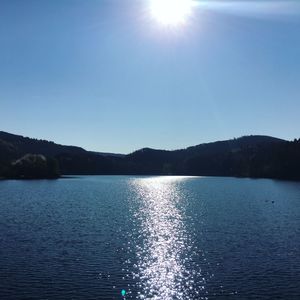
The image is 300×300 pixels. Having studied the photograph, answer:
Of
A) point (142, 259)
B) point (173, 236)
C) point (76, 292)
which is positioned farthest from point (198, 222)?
point (76, 292)

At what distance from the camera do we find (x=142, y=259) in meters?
49.8

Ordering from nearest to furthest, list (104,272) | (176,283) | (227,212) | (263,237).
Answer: (176,283)
(104,272)
(263,237)
(227,212)

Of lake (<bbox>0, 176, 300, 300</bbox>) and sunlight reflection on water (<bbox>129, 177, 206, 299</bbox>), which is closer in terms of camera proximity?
lake (<bbox>0, 176, 300, 300</bbox>)

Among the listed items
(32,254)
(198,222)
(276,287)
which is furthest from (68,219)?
(276,287)

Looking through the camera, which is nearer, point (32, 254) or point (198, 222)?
point (32, 254)

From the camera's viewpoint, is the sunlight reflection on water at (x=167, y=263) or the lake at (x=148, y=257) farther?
the sunlight reflection on water at (x=167, y=263)

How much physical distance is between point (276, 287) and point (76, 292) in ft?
60.9

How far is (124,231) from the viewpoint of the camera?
6925cm

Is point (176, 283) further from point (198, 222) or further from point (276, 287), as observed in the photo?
point (198, 222)

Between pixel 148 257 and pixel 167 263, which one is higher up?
pixel 148 257

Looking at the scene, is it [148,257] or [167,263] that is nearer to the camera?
[167,263]

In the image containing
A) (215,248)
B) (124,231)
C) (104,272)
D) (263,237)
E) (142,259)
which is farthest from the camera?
(124,231)

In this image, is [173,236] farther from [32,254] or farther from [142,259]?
[32,254]

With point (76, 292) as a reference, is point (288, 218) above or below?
above
